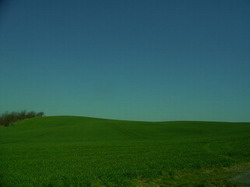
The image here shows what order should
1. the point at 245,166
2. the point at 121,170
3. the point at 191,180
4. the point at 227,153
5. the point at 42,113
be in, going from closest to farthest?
the point at 191,180, the point at 121,170, the point at 245,166, the point at 227,153, the point at 42,113

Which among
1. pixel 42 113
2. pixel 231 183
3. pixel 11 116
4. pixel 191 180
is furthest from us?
pixel 42 113

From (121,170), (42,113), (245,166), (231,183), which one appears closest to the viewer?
(231,183)

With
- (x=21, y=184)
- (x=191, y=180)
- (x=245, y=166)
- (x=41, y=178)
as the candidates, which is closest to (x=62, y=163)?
(x=41, y=178)

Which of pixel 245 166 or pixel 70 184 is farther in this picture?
pixel 245 166

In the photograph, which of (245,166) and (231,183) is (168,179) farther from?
(245,166)

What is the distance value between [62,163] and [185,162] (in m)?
7.92

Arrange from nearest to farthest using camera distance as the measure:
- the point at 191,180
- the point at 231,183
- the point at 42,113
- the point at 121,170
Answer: the point at 231,183 < the point at 191,180 < the point at 121,170 < the point at 42,113

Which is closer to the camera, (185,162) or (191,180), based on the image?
(191,180)

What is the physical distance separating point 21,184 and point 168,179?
22.1 feet

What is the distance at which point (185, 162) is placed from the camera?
1560cm

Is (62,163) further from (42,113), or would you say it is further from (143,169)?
(42,113)

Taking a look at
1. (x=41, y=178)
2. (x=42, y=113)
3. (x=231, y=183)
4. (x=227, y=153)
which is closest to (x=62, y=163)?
(x=41, y=178)

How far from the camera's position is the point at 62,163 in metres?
16.0

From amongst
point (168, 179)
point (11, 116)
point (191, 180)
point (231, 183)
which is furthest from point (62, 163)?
point (11, 116)
